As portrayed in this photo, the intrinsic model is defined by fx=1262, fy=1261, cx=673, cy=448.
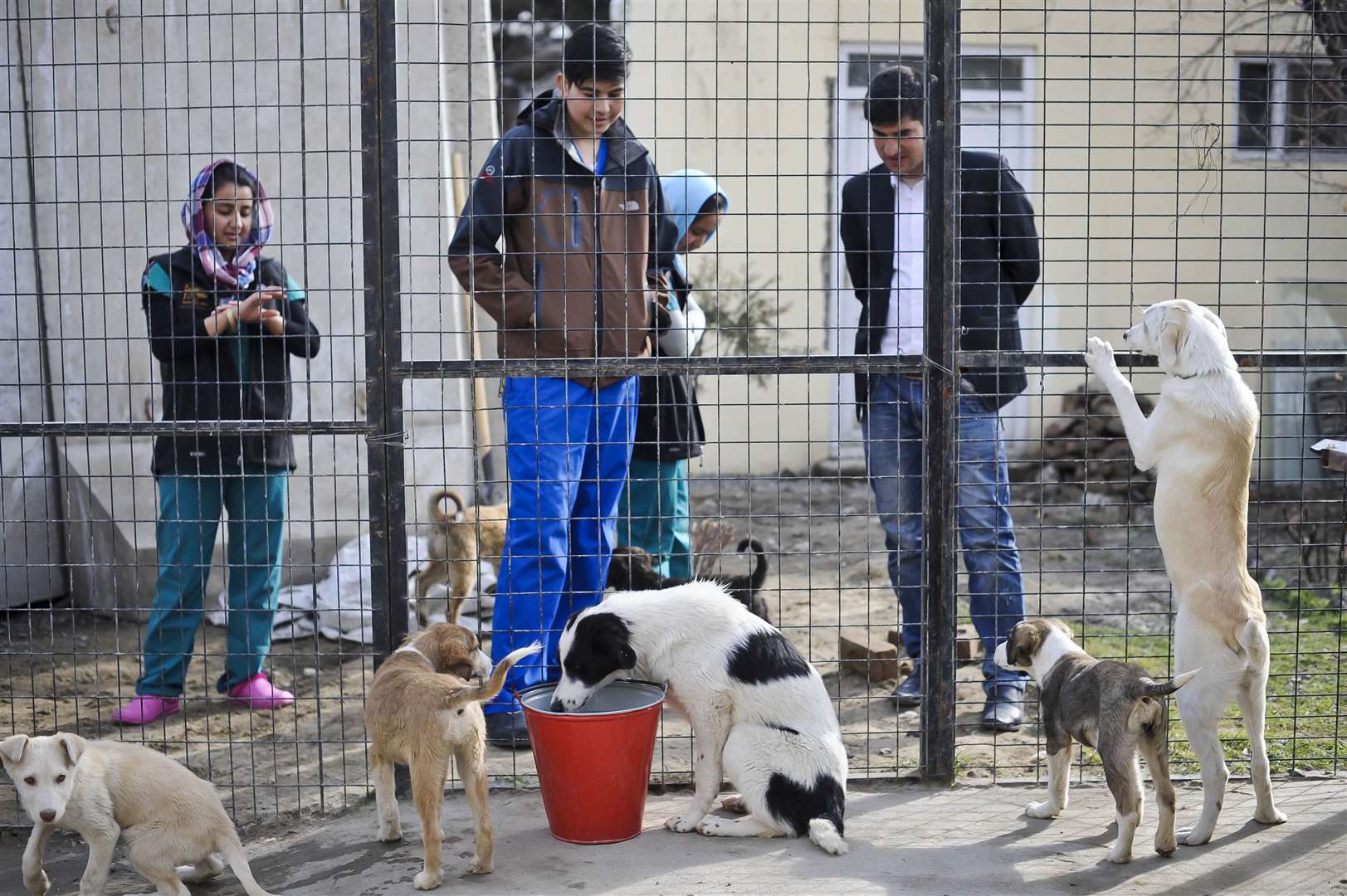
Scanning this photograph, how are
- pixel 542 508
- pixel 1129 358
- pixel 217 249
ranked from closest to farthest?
pixel 1129 358, pixel 542 508, pixel 217 249

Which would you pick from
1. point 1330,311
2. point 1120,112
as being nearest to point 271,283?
point 1120,112

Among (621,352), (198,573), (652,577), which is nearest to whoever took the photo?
(621,352)

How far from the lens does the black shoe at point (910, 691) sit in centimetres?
557

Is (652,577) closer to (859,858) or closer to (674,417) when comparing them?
(674,417)

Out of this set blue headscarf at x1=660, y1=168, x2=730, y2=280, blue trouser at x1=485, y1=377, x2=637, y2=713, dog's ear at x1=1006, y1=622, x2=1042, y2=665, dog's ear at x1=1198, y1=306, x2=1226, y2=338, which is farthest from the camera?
blue headscarf at x1=660, y1=168, x2=730, y2=280

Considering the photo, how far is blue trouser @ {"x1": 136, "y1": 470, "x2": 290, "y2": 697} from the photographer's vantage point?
17.8ft

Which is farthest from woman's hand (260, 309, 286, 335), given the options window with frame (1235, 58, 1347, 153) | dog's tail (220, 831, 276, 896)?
window with frame (1235, 58, 1347, 153)

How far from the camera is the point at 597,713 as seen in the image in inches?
151

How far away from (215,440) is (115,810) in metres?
2.17

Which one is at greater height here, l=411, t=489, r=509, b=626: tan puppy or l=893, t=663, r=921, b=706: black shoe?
l=411, t=489, r=509, b=626: tan puppy

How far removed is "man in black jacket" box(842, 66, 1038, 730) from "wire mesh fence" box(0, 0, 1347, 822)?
2 cm

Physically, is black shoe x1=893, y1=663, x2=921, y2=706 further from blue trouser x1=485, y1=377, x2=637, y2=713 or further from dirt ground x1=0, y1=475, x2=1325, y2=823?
blue trouser x1=485, y1=377, x2=637, y2=713

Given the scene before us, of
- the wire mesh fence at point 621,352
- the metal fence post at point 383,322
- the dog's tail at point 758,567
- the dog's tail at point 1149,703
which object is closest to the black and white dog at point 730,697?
the wire mesh fence at point 621,352

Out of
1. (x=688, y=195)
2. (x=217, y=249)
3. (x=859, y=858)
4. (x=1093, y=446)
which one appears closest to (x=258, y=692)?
(x=217, y=249)
